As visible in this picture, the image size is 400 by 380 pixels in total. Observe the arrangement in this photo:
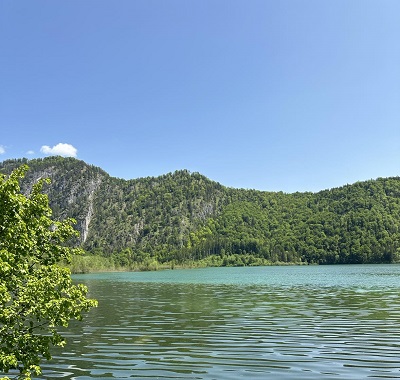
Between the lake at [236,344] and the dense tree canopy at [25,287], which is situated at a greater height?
the dense tree canopy at [25,287]

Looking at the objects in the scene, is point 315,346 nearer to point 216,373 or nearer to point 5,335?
point 216,373

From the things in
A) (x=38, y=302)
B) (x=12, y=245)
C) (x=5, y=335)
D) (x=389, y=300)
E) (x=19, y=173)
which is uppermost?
(x=19, y=173)

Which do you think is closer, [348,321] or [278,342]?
[278,342]

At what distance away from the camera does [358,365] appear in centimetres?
2278

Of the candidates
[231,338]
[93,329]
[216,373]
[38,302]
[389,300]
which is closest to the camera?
[38,302]

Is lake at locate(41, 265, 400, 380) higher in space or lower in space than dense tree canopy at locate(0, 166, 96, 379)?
lower

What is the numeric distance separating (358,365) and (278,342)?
7.47 metres

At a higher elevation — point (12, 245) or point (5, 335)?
point (12, 245)

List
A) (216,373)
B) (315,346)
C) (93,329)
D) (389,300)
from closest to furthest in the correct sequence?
1. (216,373)
2. (315,346)
3. (93,329)
4. (389,300)

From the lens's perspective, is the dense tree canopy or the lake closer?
the dense tree canopy

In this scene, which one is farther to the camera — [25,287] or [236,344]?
[236,344]

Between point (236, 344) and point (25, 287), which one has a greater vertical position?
point (25, 287)

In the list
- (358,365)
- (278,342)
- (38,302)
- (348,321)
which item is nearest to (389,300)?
(348,321)

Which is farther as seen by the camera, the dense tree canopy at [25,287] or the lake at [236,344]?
the lake at [236,344]
